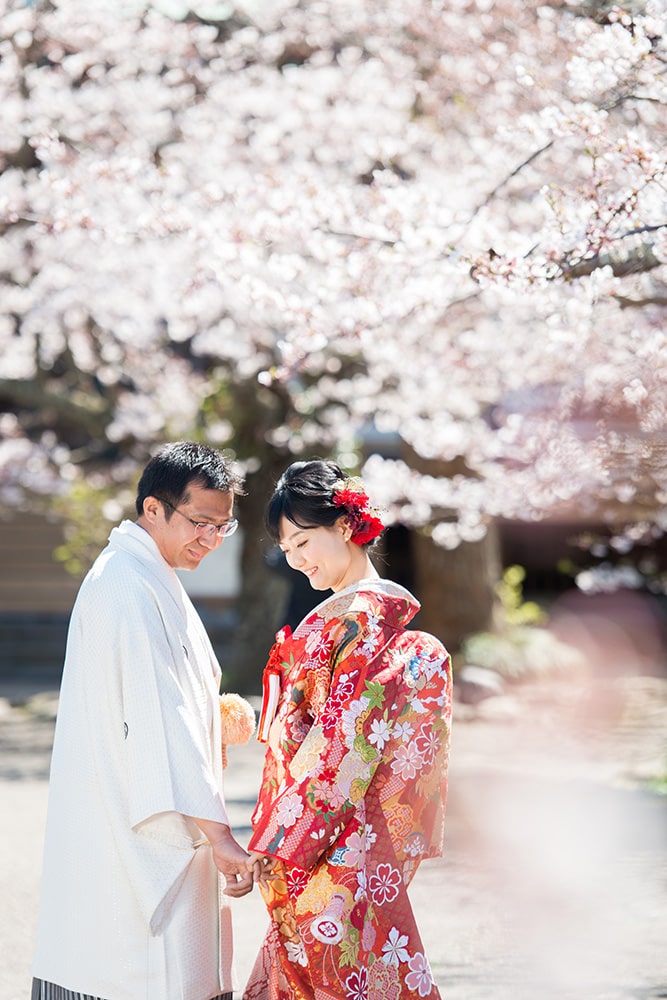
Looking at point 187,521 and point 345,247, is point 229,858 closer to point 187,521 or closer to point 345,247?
point 187,521

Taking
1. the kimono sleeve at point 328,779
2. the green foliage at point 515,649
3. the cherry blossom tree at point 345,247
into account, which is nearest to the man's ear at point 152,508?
the kimono sleeve at point 328,779

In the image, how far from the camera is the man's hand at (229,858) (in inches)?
104

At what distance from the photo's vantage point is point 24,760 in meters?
8.16

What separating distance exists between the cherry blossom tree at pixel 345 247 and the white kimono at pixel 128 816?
1875 mm

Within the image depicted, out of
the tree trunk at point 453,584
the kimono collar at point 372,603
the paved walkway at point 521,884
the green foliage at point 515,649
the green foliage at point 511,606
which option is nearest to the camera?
the kimono collar at point 372,603

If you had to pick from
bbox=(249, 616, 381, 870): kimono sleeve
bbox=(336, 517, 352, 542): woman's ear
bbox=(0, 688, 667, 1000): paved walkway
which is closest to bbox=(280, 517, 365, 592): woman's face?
bbox=(336, 517, 352, 542): woman's ear

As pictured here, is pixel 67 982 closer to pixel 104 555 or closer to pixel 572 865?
pixel 104 555

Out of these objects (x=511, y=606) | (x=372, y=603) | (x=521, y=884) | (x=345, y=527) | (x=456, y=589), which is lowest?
(x=511, y=606)

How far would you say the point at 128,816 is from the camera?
264 cm

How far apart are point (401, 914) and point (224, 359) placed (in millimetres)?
8633

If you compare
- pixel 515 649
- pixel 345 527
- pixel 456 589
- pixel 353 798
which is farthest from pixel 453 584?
pixel 353 798

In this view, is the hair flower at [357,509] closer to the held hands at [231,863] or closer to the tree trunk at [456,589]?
A: the held hands at [231,863]

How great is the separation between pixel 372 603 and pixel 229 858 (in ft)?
2.23

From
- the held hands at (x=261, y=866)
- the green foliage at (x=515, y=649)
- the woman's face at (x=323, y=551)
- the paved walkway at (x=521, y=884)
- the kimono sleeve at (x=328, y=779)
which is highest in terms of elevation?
the woman's face at (x=323, y=551)
